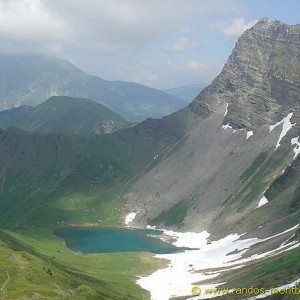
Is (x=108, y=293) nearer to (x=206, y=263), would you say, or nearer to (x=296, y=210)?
(x=206, y=263)

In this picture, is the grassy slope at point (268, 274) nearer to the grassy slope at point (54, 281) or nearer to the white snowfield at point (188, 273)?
the white snowfield at point (188, 273)

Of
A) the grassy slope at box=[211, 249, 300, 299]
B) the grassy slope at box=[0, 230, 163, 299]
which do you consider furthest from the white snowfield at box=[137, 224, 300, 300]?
the grassy slope at box=[211, 249, 300, 299]

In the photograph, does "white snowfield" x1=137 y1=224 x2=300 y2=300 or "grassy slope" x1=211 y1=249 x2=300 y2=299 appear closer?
"grassy slope" x1=211 y1=249 x2=300 y2=299

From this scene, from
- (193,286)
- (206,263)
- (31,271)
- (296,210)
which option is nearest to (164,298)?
(193,286)

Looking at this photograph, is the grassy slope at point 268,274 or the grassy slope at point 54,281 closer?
the grassy slope at point 268,274

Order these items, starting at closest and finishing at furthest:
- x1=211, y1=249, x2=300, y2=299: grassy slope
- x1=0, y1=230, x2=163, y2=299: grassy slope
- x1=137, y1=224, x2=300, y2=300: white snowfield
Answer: x1=211, y1=249, x2=300, y2=299: grassy slope < x1=0, y1=230, x2=163, y2=299: grassy slope < x1=137, y1=224, x2=300, y2=300: white snowfield

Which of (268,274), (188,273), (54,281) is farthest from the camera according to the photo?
(188,273)

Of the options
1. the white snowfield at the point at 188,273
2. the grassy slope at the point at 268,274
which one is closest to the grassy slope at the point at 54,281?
the white snowfield at the point at 188,273

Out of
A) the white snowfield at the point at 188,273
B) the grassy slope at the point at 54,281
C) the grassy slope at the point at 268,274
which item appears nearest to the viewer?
the grassy slope at the point at 268,274

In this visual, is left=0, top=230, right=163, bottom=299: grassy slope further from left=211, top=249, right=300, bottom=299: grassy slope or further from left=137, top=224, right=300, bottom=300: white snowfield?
left=211, top=249, right=300, bottom=299: grassy slope

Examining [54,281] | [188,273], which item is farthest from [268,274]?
[188,273]

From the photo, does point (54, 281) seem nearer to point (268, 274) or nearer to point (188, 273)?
point (268, 274)
